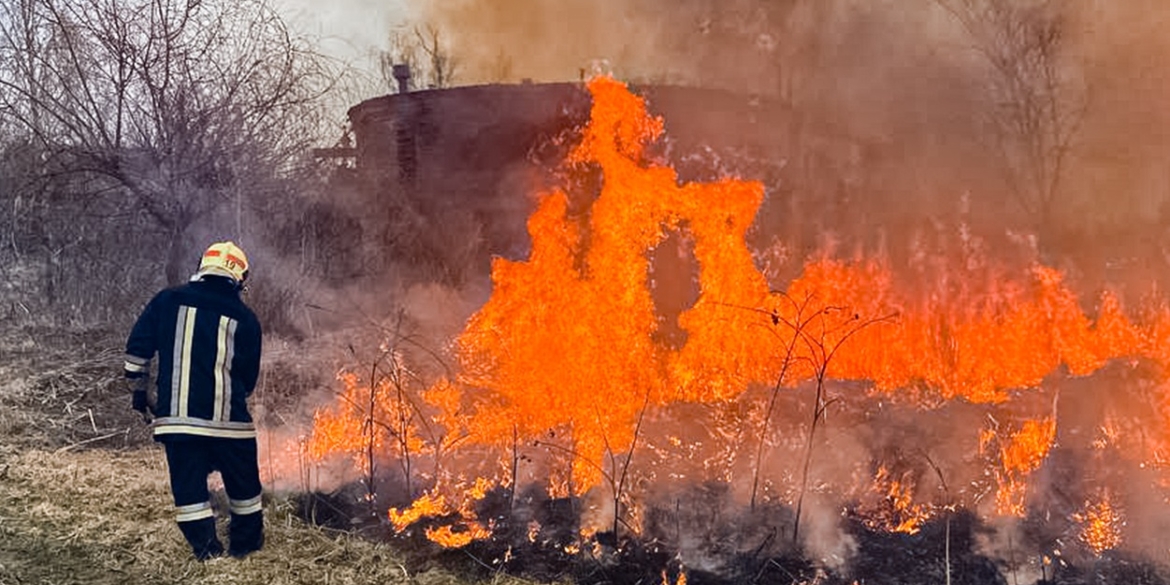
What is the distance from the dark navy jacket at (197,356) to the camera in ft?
15.4

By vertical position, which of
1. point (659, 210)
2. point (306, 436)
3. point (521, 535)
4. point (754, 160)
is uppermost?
point (754, 160)

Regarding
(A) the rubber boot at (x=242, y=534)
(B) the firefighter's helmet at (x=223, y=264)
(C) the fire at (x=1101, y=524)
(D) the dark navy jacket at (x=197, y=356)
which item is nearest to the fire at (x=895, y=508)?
(C) the fire at (x=1101, y=524)

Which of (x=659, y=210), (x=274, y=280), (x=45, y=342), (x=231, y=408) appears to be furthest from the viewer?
(x=274, y=280)

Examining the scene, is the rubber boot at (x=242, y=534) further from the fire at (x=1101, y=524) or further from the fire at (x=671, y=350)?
the fire at (x=1101, y=524)

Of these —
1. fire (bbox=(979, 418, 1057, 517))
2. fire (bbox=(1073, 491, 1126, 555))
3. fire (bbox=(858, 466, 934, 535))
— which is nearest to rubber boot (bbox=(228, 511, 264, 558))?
fire (bbox=(858, 466, 934, 535))

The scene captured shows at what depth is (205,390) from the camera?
472 centimetres

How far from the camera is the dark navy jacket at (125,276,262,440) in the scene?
185 inches

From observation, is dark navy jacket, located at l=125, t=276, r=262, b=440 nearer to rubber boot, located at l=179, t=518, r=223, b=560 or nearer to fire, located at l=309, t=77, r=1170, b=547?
rubber boot, located at l=179, t=518, r=223, b=560

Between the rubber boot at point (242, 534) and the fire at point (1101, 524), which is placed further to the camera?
the fire at point (1101, 524)

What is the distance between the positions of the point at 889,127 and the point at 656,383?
6.62 metres

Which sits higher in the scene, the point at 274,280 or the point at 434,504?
the point at 274,280

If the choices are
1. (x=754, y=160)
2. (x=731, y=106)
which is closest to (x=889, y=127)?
(x=754, y=160)

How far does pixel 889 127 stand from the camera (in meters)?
11.2

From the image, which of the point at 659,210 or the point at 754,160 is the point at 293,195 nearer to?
the point at 659,210
